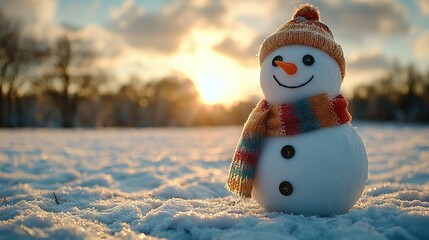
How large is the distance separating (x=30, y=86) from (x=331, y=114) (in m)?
27.6

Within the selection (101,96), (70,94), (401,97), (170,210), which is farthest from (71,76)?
(401,97)

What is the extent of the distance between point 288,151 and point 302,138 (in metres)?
0.14

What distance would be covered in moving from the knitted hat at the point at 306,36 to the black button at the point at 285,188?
105cm

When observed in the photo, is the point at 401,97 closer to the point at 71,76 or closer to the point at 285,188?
the point at 71,76

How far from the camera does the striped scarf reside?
2568mm

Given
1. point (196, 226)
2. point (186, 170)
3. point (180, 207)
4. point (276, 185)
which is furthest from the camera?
point (186, 170)

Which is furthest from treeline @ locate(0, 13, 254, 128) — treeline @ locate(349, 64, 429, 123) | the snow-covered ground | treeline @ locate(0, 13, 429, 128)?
treeline @ locate(349, 64, 429, 123)

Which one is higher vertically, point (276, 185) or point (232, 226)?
point (276, 185)

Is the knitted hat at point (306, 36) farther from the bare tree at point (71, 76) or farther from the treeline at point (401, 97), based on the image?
the treeline at point (401, 97)

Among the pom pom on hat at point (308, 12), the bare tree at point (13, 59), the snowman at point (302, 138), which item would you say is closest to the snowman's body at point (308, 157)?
the snowman at point (302, 138)

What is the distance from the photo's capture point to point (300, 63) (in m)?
2.63

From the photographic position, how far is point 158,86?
153 ft

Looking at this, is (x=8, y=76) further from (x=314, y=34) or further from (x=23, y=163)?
(x=314, y=34)

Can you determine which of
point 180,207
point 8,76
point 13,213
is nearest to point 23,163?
point 13,213
